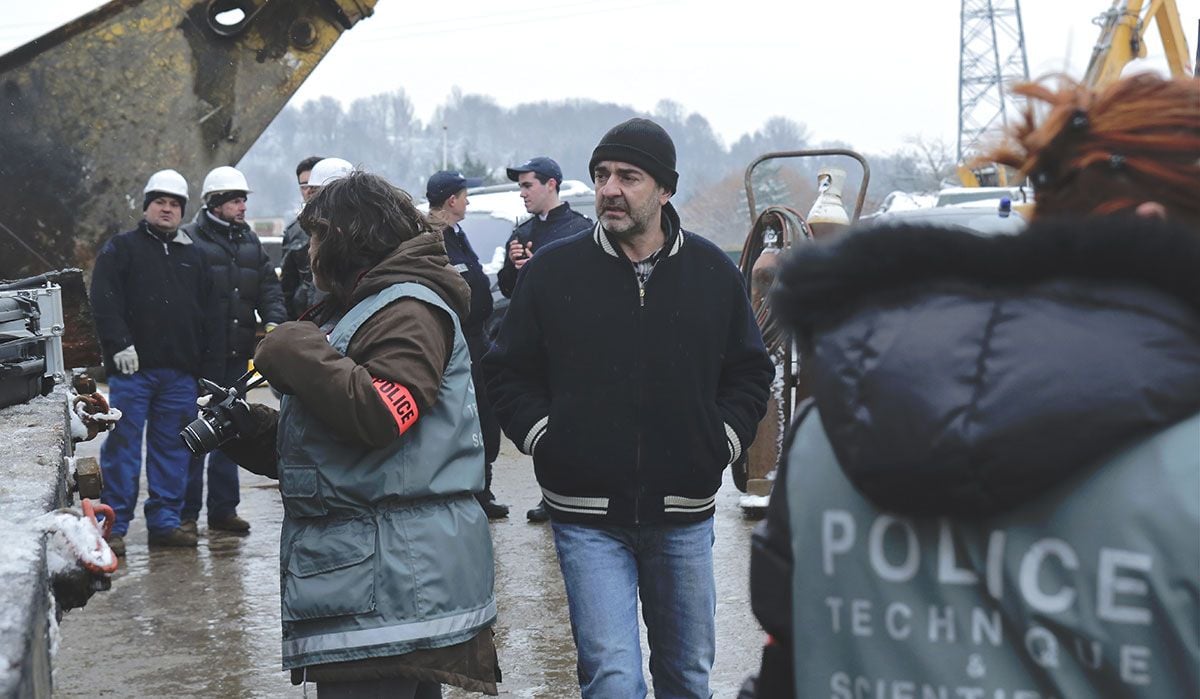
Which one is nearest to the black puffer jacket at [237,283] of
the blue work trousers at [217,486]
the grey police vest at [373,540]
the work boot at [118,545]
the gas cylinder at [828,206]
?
the blue work trousers at [217,486]

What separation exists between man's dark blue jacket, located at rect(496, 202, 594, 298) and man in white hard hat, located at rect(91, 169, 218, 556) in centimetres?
171

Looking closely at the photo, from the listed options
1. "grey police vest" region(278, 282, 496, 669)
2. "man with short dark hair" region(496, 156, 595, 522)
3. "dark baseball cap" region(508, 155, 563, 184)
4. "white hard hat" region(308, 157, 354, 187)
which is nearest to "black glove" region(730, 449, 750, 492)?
"man with short dark hair" region(496, 156, 595, 522)

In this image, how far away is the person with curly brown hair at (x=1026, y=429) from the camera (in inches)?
64.0

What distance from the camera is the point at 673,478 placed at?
393 cm

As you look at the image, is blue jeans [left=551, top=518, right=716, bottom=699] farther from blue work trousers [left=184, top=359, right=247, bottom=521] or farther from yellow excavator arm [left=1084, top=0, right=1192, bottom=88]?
yellow excavator arm [left=1084, top=0, right=1192, bottom=88]

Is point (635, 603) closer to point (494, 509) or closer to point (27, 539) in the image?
point (27, 539)

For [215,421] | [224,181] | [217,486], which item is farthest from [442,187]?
[215,421]

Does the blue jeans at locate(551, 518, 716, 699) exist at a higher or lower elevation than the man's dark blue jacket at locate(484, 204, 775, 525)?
lower

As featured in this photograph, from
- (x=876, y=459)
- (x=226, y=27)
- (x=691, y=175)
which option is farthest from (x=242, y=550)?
(x=691, y=175)

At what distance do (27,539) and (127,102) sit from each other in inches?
262

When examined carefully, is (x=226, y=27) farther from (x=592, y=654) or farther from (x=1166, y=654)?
(x=1166, y=654)

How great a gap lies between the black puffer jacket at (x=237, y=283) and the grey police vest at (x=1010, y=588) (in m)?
6.53

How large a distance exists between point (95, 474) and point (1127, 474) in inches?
113

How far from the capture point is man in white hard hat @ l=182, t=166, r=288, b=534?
8086mm
